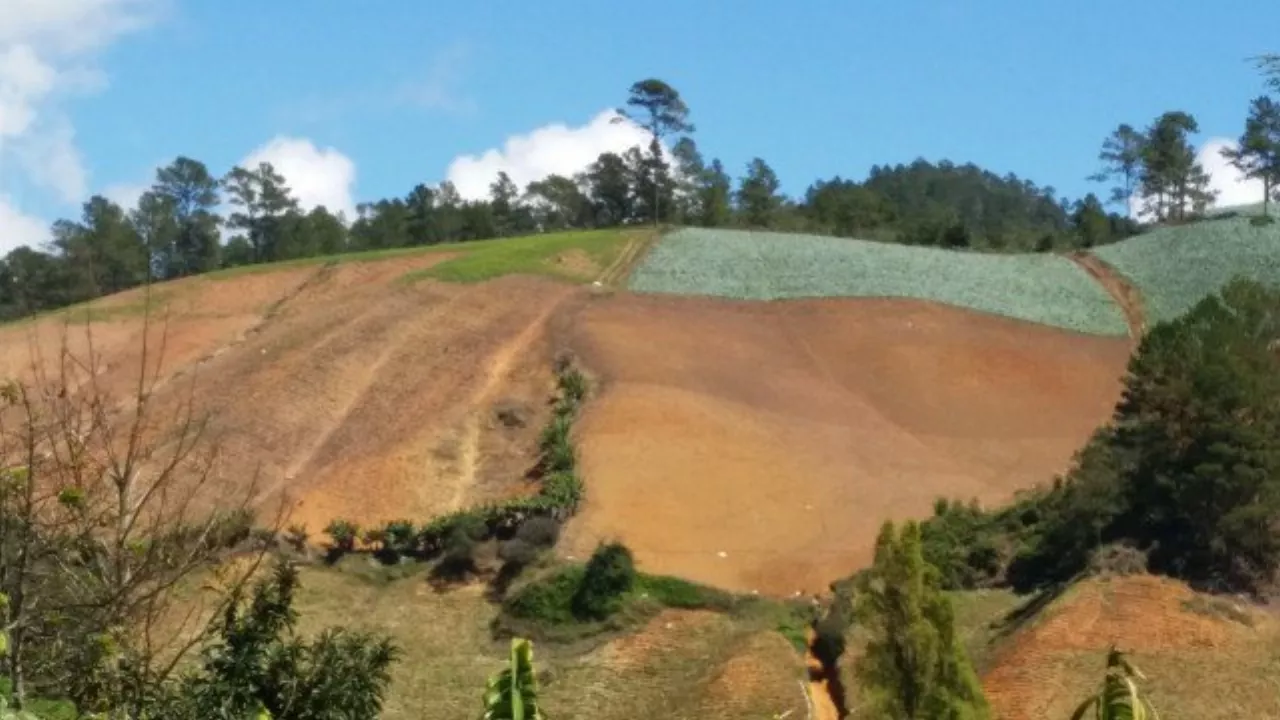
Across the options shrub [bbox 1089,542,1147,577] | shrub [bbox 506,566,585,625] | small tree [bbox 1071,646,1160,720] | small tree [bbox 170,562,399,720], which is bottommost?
shrub [bbox 506,566,585,625]

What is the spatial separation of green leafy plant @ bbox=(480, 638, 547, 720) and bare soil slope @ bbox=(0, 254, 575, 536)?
26422mm

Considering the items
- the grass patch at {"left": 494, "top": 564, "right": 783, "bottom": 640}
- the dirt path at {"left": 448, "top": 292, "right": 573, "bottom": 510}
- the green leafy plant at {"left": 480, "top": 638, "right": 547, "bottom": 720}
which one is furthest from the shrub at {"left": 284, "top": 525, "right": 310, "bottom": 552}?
the green leafy plant at {"left": 480, "top": 638, "right": 547, "bottom": 720}

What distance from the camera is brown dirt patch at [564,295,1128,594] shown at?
3578 cm

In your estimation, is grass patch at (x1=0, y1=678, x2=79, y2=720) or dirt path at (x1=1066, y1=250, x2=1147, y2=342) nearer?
grass patch at (x1=0, y1=678, x2=79, y2=720)

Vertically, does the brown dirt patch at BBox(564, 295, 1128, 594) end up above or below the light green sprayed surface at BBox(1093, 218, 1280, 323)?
below

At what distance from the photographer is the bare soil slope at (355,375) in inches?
1518

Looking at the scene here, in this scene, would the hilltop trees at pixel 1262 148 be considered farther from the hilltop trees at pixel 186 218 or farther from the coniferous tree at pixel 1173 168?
the hilltop trees at pixel 186 218

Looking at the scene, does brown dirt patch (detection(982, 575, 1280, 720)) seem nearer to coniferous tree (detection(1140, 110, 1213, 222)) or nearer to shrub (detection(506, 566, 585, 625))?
shrub (detection(506, 566, 585, 625))

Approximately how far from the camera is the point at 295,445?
133 feet

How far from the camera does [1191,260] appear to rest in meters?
54.7

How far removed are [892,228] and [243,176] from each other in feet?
96.2

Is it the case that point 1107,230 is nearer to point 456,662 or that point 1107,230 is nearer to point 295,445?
point 295,445

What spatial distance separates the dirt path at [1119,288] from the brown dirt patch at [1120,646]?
2343 centimetres

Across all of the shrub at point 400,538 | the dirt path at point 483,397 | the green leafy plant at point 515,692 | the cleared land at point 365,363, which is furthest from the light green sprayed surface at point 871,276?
the green leafy plant at point 515,692
